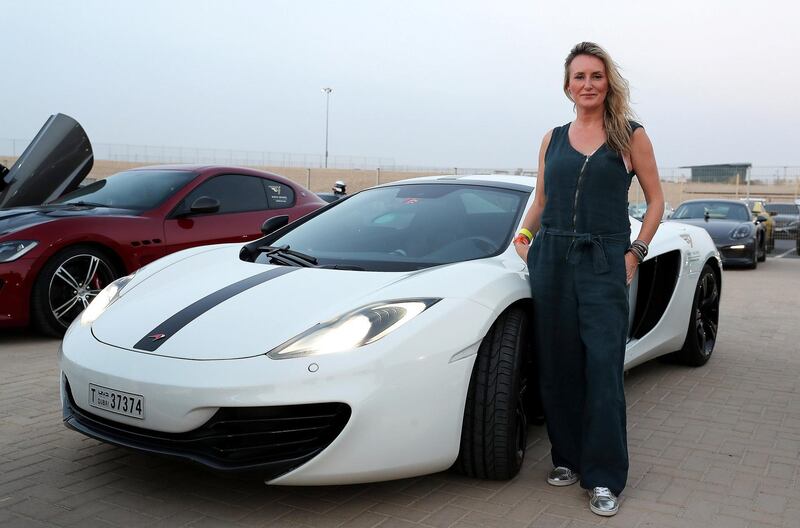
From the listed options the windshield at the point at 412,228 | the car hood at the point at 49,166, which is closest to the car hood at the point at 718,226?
the car hood at the point at 49,166

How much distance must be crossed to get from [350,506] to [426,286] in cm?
90

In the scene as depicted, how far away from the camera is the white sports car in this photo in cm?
279

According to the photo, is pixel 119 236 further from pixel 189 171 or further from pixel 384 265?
pixel 384 265

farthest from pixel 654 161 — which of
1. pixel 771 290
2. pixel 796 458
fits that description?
pixel 771 290

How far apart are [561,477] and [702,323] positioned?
2.74 metres

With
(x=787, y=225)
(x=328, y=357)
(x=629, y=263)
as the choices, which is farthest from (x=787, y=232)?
(x=328, y=357)

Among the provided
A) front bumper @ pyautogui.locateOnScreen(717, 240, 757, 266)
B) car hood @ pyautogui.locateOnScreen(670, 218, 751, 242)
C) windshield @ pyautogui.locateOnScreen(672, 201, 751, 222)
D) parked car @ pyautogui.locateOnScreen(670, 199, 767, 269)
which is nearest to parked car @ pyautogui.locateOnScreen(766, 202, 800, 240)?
parked car @ pyautogui.locateOnScreen(670, 199, 767, 269)

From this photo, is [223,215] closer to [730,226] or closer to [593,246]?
[593,246]

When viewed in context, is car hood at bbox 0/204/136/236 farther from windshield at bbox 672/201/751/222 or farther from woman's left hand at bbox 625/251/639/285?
windshield at bbox 672/201/751/222

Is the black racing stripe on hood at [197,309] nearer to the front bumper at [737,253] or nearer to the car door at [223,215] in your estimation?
the car door at [223,215]

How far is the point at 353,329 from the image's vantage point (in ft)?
9.57

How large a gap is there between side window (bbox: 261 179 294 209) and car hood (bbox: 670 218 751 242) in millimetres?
8688

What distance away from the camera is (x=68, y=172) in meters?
7.16

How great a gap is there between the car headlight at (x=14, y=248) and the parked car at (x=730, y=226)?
1078 centimetres
